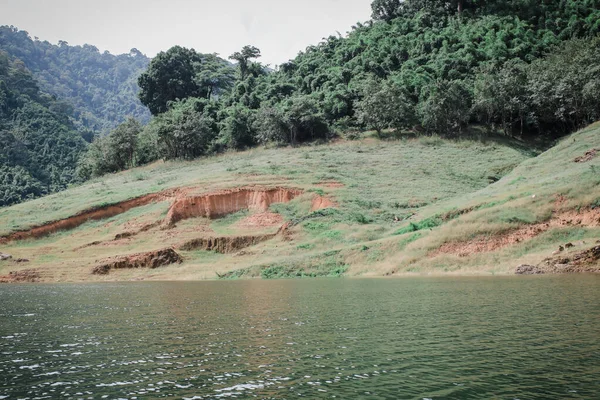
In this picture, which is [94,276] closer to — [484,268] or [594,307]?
[484,268]

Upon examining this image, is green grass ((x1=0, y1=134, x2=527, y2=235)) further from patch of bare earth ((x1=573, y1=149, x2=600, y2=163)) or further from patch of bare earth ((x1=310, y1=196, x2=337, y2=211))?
patch of bare earth ((x1=573, y1=149, x2=600, y2=163))

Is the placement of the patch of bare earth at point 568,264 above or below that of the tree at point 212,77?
below

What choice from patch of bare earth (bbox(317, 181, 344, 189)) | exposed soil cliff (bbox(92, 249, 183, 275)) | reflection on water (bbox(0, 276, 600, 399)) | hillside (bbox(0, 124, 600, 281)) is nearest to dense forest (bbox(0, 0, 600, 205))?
hillside (bbox(0, 124, 600, 281))

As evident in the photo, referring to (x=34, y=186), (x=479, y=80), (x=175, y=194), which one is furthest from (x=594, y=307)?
(x=34, y=186)

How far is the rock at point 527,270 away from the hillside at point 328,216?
0.83 meters

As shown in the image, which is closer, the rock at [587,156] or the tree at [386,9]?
the rock at [587,156]

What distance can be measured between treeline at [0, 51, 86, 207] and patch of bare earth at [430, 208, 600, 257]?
11889 cm

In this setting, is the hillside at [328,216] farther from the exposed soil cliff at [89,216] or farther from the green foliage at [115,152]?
the green foliage at [115,152]

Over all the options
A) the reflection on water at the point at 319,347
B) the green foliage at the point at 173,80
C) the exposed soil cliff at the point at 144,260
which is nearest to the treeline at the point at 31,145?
the green foliage at the point at 173,80

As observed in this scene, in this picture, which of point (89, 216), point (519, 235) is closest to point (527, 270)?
point (519, 235)

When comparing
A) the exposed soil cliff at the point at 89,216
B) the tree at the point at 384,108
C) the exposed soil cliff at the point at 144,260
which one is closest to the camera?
the exposed soil cliff at the point at 144,260

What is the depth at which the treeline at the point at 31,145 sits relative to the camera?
138000 millimetres

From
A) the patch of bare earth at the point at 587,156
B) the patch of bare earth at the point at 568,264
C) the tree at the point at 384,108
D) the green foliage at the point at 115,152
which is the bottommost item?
the patch of bare earth at the point at 568,264

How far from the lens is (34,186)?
13800 centimetres
